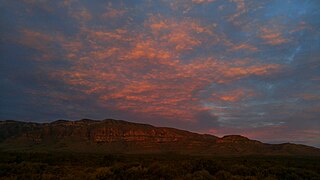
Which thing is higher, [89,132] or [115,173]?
[89,132]

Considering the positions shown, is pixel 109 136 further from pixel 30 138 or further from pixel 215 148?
pixel 215 148

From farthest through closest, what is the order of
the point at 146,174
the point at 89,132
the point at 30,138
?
the point at 89,132, the point at 30,138, the point at 146,174

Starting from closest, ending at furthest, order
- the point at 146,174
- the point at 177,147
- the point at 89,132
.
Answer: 1. the point at 146,174
2. the point at 177,147
3. the point at 89,132

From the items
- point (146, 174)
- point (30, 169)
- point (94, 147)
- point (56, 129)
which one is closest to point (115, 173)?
point (146, 174)

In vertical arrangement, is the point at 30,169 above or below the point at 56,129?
below

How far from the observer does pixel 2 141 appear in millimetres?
171375

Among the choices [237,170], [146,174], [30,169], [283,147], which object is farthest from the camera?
[283,147]

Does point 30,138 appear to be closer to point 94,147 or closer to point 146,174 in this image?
point 94,147

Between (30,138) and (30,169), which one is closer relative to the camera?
(30,169)

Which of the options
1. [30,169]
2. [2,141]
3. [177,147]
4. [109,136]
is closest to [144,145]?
[177,147]

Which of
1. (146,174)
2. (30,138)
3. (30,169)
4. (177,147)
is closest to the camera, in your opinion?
(146,174)

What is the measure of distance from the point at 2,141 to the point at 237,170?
178 meters

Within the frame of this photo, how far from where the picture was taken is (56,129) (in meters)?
199

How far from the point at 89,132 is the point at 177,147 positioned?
188 ft
